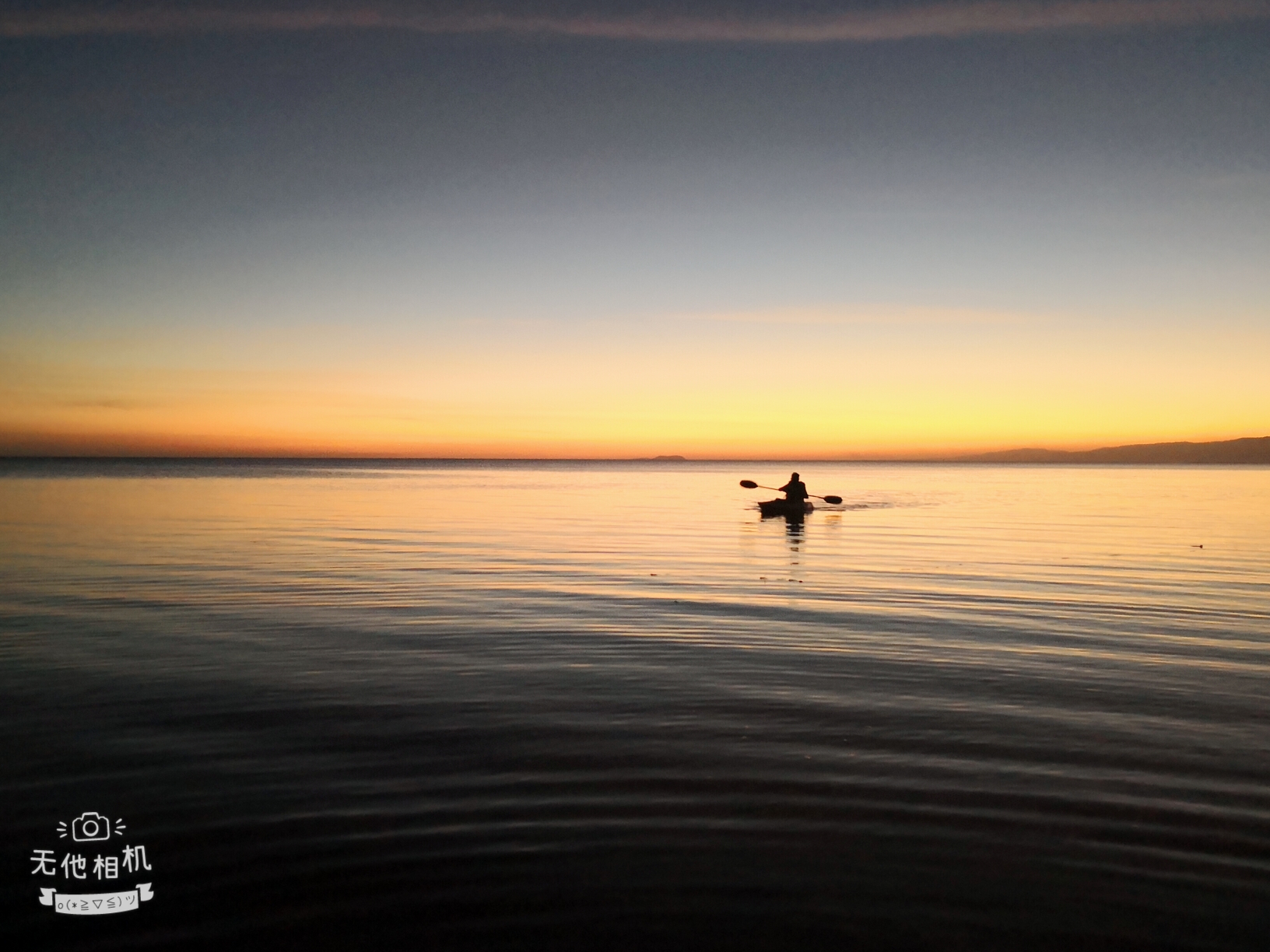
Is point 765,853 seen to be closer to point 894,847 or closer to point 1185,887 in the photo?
point 894,847

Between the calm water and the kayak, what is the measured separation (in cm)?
2178

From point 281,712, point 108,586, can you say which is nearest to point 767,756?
point 281,712

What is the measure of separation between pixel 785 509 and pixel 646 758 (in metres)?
36.5

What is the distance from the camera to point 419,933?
5965mm

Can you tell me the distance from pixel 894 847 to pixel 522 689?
19.7ft

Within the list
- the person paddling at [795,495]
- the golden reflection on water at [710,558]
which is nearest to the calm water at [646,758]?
the golden reflection on water at [710,558]

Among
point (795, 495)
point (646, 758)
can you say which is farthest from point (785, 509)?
point (646, 758)

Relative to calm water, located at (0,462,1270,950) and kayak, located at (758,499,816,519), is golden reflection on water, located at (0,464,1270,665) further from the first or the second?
kayak, located at (758,499,816,519)

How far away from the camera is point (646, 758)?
30.5 feet

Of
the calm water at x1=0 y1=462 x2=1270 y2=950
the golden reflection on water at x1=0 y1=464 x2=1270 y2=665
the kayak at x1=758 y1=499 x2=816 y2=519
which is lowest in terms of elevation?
the calm water at x1=0 y1=462 x2=1270 y2=950

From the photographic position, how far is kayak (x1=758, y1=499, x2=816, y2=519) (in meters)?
44.6

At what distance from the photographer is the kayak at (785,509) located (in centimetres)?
4461

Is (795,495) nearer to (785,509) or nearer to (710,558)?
(785,509)

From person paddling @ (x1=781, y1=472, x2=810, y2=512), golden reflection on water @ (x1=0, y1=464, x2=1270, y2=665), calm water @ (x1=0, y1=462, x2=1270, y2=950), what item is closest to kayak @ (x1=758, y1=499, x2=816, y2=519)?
person paddling @ (x1=781, y1=472, x2=810, y2=512)
